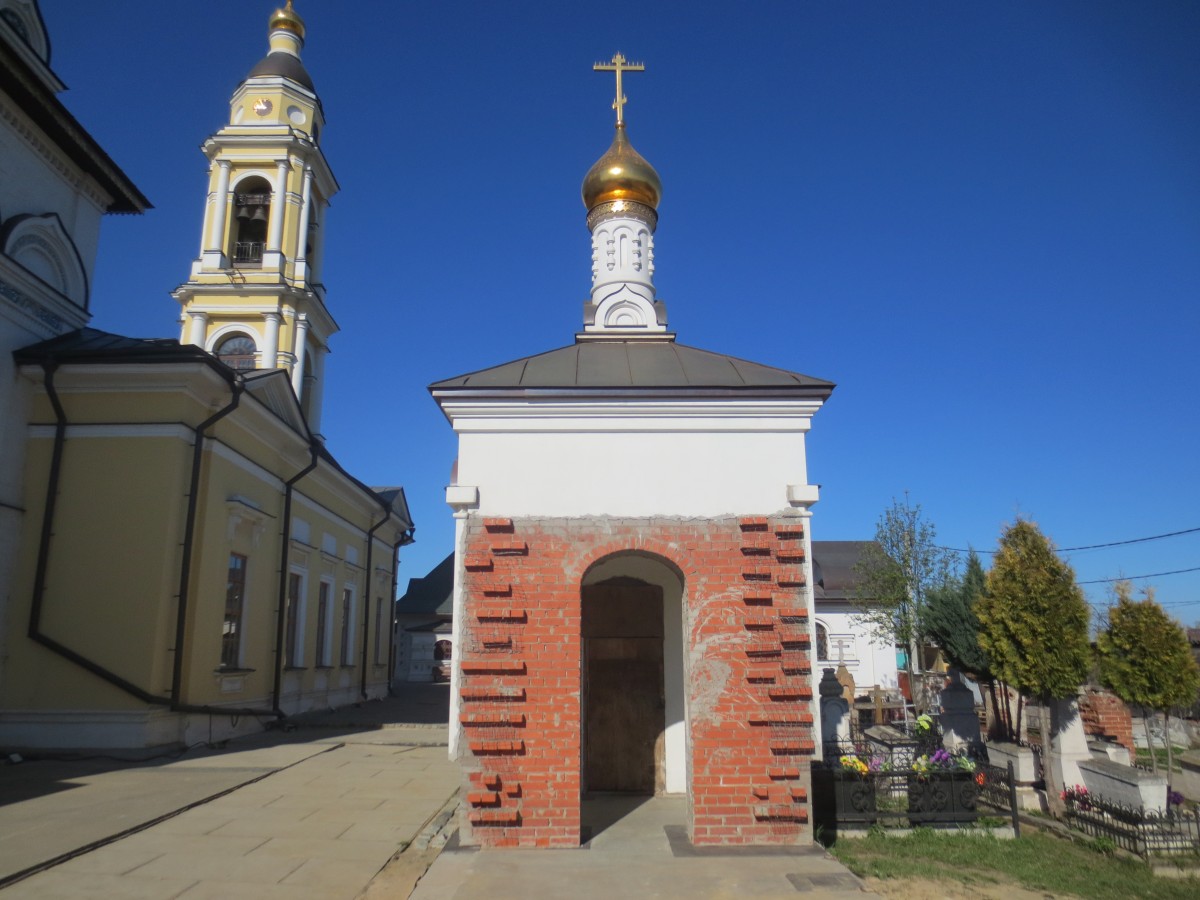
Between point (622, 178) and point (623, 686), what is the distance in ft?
26.7

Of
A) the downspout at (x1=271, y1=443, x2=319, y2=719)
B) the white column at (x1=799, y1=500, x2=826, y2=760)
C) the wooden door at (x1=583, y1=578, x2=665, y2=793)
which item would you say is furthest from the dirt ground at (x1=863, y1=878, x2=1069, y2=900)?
the downspout at (x1=271, y1=443, x2=319, y2=719)

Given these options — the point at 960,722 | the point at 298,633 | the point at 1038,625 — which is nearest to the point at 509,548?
the point at 1038,625

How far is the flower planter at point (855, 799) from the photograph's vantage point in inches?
Answer: 306

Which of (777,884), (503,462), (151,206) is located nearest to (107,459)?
(151,206)

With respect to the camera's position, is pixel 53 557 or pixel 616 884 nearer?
pixel 616 884

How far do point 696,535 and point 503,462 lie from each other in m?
1.85

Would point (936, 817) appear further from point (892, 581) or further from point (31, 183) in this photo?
point (892, 581)

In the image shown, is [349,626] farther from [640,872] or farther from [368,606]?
[640,872]

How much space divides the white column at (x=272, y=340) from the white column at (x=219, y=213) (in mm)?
2186

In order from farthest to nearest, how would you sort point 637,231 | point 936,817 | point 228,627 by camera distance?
point 228,627
point 637,231
point 936,817

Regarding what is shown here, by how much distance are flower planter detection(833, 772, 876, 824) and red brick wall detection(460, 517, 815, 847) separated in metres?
1.06

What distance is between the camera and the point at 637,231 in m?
13.4

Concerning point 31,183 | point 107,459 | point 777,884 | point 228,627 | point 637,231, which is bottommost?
point 777,884

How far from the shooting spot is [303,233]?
22484 mm
